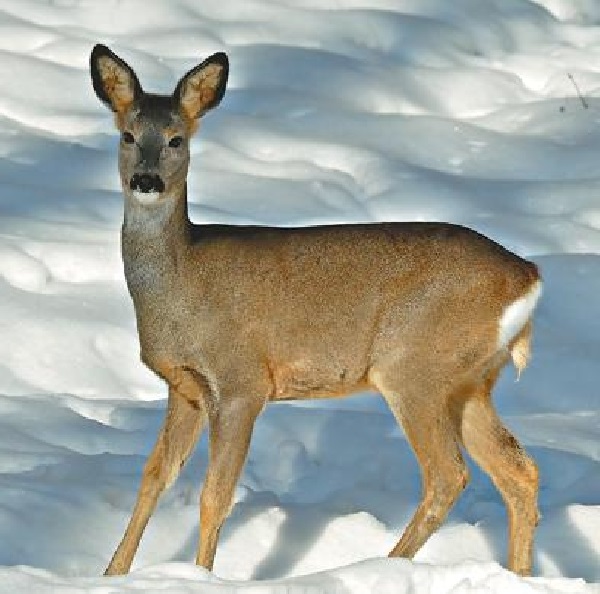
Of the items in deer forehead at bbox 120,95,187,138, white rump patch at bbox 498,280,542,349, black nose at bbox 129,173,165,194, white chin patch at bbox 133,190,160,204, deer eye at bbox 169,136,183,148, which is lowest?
white rump patch at bbox 498,280,542,349

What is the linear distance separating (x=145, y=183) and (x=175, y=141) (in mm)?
233

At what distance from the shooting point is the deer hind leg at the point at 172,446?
6.44 metres

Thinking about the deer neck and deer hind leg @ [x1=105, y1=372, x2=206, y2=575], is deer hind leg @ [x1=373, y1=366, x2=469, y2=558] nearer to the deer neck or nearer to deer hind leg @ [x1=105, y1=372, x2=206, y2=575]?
deer hind leg @ [x1=105, y1=372, x2=206, y2=575]

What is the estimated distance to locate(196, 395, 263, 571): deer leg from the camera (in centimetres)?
627

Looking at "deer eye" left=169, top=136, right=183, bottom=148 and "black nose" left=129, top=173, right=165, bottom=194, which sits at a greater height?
"deer eye" left=169, top=136, right=183, bottom=148

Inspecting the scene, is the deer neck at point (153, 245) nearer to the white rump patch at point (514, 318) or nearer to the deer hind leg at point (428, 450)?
the deer hind leg at point (428, 450)

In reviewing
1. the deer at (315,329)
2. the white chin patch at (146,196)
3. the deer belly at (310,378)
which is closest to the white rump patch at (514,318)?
the deer at (315,329)

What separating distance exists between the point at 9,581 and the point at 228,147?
6291mm

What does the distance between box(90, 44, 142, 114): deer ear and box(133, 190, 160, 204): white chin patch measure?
394 millimetres

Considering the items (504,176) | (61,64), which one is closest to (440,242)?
(504,176)

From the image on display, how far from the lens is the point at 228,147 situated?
37.2ft

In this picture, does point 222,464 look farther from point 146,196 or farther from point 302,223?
point 302,223

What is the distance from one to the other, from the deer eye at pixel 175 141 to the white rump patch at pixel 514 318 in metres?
1.14

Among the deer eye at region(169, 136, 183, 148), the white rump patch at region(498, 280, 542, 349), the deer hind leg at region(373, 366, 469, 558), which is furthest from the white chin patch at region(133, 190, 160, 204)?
the white rump patch at region(498, 280, 542, 349)
